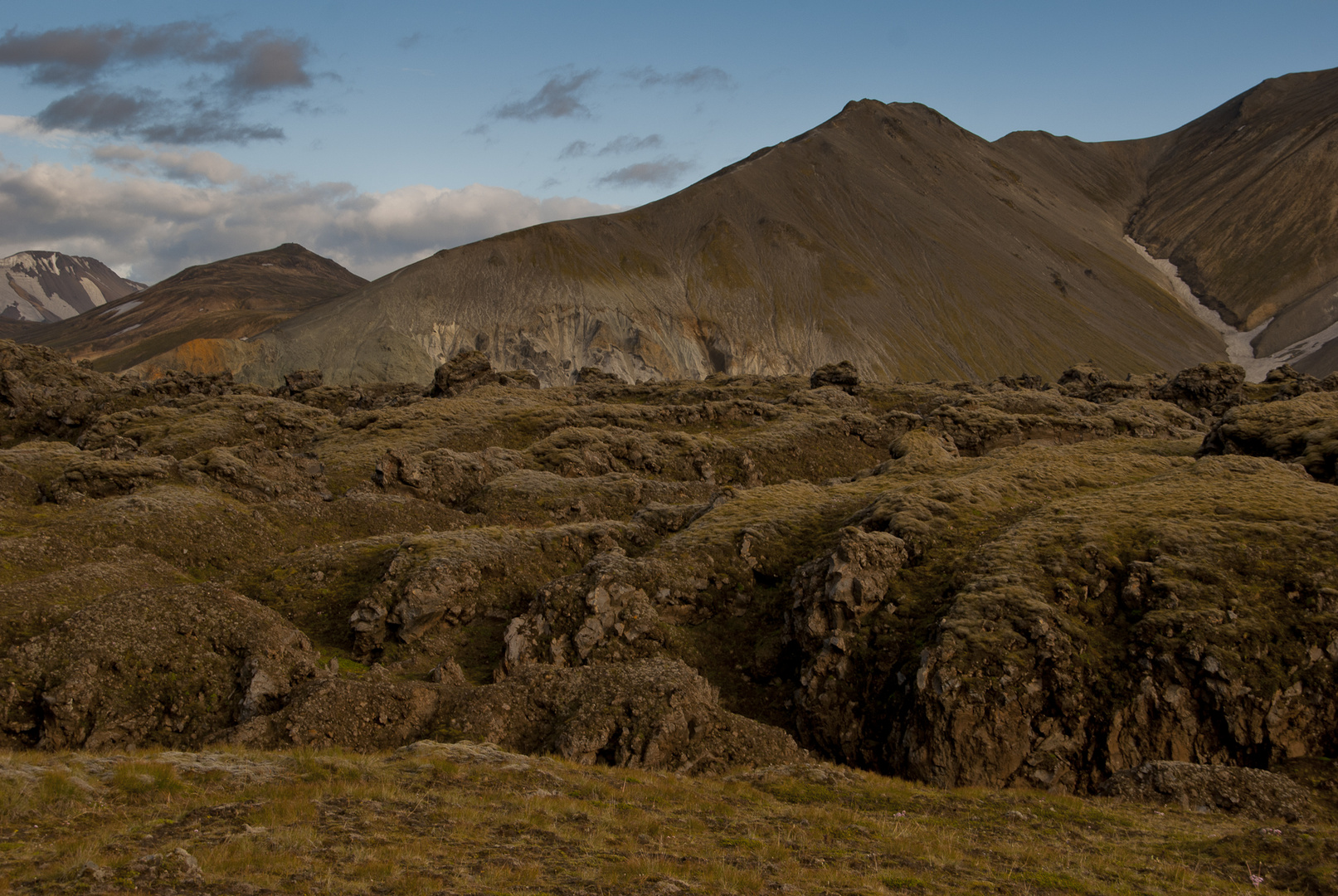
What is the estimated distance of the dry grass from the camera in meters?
13.2

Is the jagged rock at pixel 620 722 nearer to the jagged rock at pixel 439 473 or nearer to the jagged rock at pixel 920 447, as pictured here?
the jagged rock at pixel 439 473

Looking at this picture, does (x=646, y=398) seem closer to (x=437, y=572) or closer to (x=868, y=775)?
(x=437, y=572)

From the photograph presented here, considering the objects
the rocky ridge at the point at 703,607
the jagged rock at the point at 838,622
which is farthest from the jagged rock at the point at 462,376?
the jagged rock at the point at 838,622

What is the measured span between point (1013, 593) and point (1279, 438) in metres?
28.6

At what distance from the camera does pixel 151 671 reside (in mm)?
25906

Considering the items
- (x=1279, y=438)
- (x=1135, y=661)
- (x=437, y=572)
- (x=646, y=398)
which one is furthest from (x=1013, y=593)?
(x=646, y=398)

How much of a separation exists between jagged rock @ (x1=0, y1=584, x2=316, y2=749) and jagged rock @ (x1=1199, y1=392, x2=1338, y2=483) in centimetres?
4764

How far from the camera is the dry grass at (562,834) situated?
13211 millimetres

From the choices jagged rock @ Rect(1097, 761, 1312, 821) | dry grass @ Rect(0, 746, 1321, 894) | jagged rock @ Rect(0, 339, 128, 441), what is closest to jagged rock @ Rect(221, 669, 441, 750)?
dry grass @ Rect(0, 746, 1321, 894)

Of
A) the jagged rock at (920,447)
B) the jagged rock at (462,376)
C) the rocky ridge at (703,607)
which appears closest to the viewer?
the rocky ridge at (703,607)

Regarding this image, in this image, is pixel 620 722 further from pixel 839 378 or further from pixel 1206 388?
pixel 1206 388

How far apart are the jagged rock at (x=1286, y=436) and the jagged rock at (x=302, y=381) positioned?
285 feet

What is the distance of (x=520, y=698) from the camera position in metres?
25.2

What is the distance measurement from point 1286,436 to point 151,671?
54.7m
